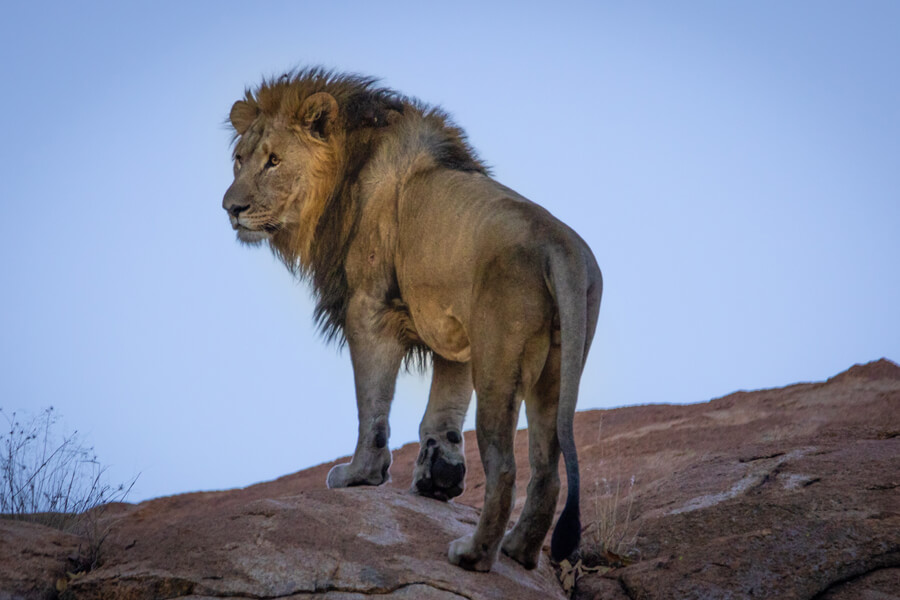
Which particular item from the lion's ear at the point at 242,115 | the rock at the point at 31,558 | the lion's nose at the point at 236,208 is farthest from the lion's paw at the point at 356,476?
the lion's ear at the point at 242,115

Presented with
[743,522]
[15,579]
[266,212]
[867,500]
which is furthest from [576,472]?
[266,212]

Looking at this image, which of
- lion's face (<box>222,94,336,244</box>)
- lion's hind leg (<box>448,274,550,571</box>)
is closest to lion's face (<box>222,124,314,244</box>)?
lion's face (<box>222,94,336,244</box>)

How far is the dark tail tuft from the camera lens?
421 centimetres

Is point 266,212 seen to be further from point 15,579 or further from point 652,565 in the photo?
point 652,565

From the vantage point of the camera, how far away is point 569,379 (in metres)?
4.23

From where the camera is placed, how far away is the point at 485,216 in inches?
191

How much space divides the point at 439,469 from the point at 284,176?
1.91 meters

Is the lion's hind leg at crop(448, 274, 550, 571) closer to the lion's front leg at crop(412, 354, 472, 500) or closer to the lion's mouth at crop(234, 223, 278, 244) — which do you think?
the lion's front leg at crop(412, 354, 472, 500)

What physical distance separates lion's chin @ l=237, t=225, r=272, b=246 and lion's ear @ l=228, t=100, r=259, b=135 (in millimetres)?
714

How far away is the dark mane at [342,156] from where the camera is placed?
5.82 m

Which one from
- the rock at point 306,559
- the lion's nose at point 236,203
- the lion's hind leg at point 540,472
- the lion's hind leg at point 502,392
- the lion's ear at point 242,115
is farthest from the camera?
the lion's ear at point 242,115

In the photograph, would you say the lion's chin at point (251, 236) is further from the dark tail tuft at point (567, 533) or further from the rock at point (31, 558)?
the dark tail tuft at point (567, 533)

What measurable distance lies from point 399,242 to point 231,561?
1989 mm

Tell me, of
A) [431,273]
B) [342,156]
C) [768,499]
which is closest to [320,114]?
[342,156]
